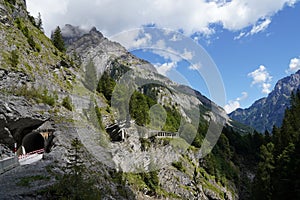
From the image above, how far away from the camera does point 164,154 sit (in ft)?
213

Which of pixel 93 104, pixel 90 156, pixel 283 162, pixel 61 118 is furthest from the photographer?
pixel 93 104

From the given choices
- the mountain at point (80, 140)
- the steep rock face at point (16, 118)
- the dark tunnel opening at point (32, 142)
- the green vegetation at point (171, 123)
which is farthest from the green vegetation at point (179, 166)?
the steep rock face at point (16, 118)

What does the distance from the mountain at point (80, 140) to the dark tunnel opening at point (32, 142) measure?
0.59 ft

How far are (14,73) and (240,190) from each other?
75801 millimetres

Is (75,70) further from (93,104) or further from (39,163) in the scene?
(39,163)

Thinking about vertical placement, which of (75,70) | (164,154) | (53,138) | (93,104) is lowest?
(164,154)

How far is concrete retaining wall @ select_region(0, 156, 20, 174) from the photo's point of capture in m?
26.0

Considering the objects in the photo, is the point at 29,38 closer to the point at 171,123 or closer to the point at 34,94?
the point at 34,94

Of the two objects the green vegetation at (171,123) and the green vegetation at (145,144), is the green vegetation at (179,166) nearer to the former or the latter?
the green vegetation at (145,144)

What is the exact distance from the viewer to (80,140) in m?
40.8

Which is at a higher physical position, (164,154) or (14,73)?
(14,73)

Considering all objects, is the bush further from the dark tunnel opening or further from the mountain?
the dark tunnel opening

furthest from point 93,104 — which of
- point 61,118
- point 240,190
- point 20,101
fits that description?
point 240,190

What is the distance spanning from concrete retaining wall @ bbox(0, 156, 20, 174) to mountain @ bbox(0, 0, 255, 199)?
289 mm
